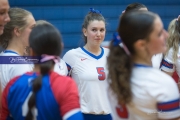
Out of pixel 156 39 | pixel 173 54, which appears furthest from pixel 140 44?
pixel 173 54

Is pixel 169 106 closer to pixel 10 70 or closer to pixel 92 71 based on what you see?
pixel 10 70

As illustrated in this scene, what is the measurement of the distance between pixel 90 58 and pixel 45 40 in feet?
4.91

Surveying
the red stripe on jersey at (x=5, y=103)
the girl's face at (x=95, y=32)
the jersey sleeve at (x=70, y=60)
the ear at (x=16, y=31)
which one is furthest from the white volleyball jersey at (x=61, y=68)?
the red stripe on jersey at (x=5, y=103)

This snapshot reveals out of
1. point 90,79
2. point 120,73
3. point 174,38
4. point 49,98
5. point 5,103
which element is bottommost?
point 90,79

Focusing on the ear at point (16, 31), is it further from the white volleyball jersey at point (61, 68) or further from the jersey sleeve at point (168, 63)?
the jersey sleeve at point (168, 63)

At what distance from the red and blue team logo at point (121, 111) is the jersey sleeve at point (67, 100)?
0.18 metres

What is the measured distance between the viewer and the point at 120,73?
155cm

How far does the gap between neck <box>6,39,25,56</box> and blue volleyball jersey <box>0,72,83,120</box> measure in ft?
2.15

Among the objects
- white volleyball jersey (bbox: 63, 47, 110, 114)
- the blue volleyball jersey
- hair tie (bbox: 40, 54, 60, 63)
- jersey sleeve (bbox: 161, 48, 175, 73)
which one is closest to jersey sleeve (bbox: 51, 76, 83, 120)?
the blue volleyball jersey

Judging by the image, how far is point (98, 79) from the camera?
293 centimetres

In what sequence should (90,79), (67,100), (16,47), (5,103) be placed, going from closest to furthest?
(67,100) → (5,103) → (16,47) → (90,79)

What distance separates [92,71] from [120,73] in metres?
1.43

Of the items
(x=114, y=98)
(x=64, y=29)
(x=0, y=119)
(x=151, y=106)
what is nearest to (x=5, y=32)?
(x=0, y=119)

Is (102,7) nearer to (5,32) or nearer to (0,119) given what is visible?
(5,32)
